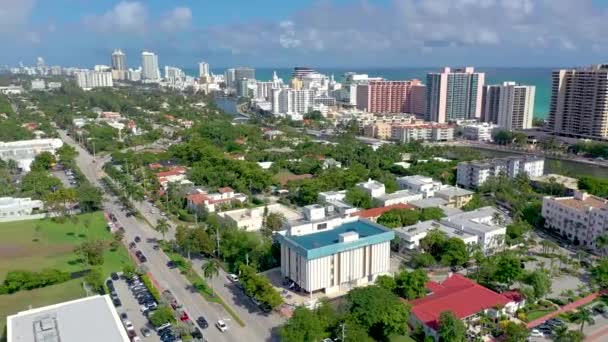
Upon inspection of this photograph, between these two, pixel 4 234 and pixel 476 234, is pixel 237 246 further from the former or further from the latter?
pixel 4 234

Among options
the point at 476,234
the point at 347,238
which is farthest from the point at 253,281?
the point at 476,234

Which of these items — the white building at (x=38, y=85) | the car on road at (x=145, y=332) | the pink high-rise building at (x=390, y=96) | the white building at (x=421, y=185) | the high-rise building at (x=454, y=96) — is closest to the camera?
the car on road at (x=145, y=332)

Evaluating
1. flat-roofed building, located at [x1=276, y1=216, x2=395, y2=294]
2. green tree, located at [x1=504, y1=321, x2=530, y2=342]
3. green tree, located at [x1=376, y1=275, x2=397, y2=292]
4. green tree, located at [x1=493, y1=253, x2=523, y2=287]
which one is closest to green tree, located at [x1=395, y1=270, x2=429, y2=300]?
green tree, located at [x1=376, y1=275, x2=397, y2=292]

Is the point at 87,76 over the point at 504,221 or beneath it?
over

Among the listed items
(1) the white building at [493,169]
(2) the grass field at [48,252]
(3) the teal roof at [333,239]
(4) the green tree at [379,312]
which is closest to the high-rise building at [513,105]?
(1) the white building at [493,169]

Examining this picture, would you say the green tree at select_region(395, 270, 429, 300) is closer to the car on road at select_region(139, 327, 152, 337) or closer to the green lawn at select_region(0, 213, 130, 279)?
the car on road at select_region(139, 327, 152, 337)

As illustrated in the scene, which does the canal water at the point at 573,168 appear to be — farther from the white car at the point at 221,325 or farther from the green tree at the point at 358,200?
the white car at the point at 221,325

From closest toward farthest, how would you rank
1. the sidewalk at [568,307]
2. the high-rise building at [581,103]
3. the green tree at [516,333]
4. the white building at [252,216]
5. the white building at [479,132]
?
the green tree at [516,333] → the sidewalk at [568,307] → the white building at [252,216] → the high-rise building at [581,103] → the white building at [479,132]
